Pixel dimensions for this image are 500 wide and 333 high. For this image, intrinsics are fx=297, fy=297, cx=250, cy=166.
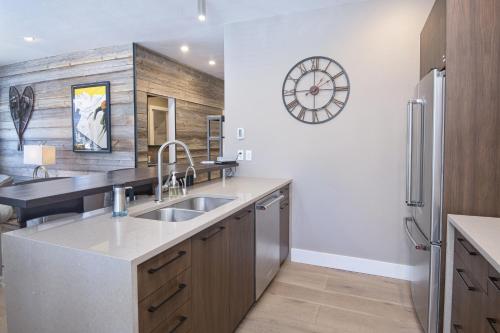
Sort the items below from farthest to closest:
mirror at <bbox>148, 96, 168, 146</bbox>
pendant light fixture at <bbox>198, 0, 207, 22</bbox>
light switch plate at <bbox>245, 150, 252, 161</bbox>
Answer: mirror at <bbox>148, 96, 168, 146</bbox>, light switch plate at <bbox>245, 150, 252, 161</bbox>, pendant light fixture at <bbox>198, 0, 207, 22</bbox>

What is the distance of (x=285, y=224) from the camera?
299 cm

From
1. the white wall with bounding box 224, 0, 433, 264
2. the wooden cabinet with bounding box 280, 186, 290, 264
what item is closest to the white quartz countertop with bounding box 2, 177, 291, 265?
the wooden cabinet with bounding box 280, 186, 290, 264

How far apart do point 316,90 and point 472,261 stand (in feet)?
6.69

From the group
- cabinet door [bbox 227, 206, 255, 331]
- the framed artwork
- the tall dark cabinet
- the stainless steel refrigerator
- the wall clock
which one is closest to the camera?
the tall dark cabinet

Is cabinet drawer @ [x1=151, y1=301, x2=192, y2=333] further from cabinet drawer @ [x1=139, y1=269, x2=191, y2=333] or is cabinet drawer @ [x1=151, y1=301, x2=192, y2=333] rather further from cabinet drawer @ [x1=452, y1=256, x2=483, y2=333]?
cabinet drawer @ [x1=452, y1=256, x2=483, y2=333]

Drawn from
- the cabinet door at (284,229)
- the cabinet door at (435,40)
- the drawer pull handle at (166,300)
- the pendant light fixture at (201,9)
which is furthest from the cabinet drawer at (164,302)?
the pendant light fixture at (201,9)

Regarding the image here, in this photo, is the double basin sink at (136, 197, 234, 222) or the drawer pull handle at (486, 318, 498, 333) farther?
the double basin sink at (136, 197, 234, 222)

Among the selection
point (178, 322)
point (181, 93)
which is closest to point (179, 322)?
point (178, 322)

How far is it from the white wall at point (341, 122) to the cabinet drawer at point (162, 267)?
6.40ft

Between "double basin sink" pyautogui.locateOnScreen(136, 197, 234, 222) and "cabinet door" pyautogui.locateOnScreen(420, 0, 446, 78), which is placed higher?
"cabinet door" pyautogui.locateOnScreen(420, 0, 446, 78)

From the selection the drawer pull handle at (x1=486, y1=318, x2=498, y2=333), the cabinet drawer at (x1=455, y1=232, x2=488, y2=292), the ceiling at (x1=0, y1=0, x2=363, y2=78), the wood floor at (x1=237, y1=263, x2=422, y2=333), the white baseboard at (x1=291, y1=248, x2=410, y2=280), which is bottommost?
the wood floor at (x1=237, y1=263, x2=422, y2=333)

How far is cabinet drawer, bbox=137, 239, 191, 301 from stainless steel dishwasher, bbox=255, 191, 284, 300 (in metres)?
0.91

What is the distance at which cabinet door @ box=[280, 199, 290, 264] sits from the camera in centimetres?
284

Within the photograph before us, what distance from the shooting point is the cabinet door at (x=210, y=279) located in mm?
1444
